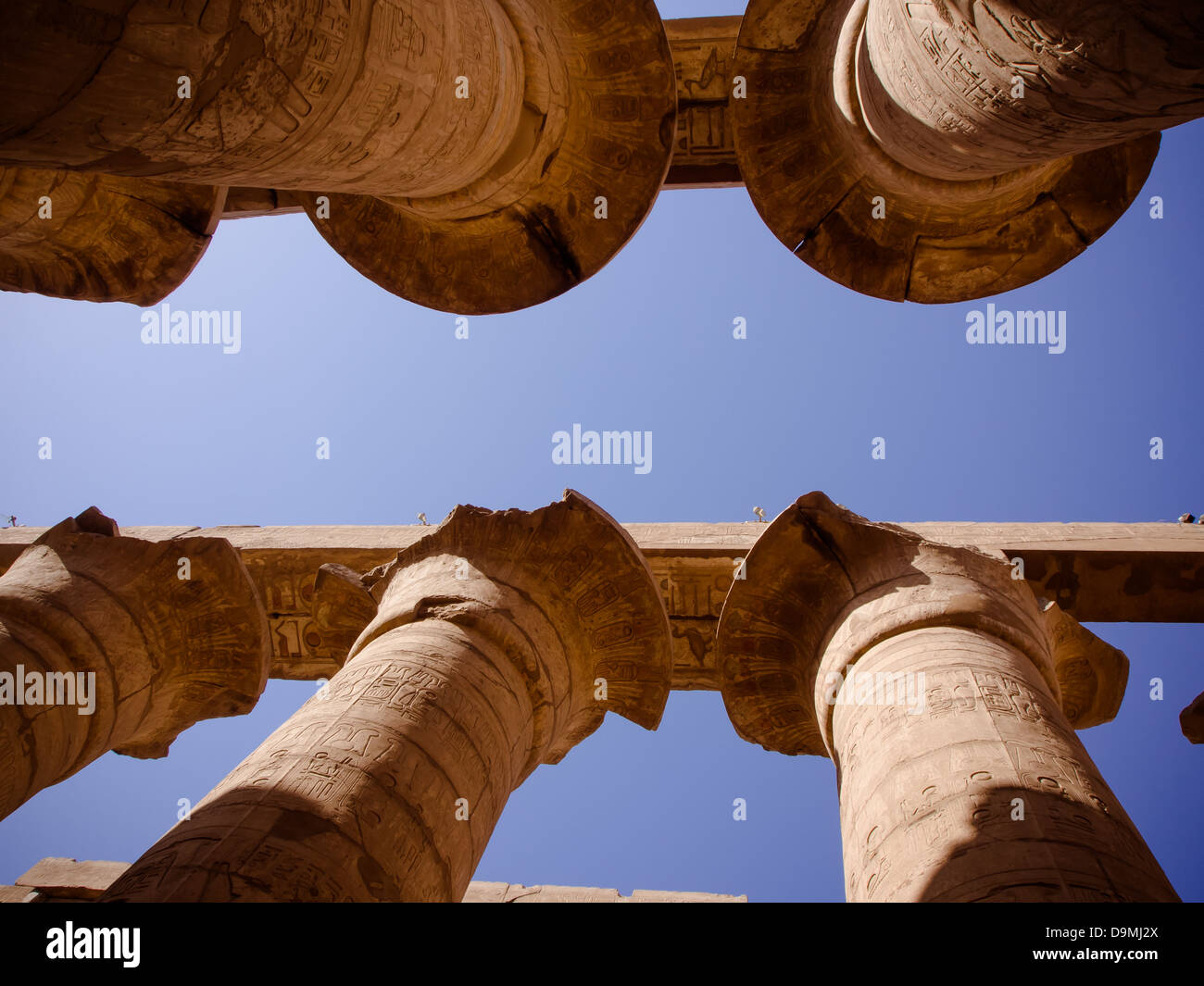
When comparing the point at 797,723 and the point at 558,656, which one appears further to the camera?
the point at 797,723

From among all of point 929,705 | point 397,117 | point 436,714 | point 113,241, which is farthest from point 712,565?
point 113,241

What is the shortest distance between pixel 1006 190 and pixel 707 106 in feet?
8.99

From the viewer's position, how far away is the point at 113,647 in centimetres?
591

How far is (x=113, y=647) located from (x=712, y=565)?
4884 millimetres

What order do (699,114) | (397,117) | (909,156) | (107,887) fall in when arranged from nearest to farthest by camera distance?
1. (397,117)
2. (909,156)
3. (699,114)
4. (107,887)

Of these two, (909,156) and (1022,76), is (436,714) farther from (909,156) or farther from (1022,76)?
(909,156)

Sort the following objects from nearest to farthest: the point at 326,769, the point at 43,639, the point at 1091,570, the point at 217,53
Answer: the point at 217,53 → the point at 326,769 → the point at 43,639 → the point at 1091,570

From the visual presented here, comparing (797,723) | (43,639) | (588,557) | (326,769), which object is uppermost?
(588,557)

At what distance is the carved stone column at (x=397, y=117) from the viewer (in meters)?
2.45

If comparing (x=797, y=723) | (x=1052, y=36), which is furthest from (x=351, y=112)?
(x=797, y=723)

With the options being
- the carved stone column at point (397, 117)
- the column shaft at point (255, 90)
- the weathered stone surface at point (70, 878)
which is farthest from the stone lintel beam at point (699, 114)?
the weathered stone surface at point (70, 878)

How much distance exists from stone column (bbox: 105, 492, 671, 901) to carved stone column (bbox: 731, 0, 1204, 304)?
3.15 m

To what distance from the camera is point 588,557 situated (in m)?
5.74
